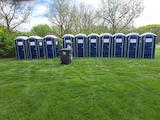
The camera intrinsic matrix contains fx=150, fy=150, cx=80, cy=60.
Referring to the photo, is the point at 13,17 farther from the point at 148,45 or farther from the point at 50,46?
the point at 148,45

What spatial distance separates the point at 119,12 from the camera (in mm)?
17922

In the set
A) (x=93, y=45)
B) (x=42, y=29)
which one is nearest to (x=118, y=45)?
(x=93, y=45)

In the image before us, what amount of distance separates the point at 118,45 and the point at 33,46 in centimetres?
549

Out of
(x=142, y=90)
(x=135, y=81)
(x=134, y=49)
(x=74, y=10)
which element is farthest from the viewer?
(x=74, y=10)

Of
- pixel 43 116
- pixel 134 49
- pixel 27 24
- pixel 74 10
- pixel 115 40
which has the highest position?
pixel 74 10

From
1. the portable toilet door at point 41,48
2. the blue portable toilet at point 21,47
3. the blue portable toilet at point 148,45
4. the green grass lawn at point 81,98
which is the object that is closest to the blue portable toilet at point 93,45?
the blue portable toilet at point 148,45

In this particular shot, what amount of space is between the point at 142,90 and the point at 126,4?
16.0 metres

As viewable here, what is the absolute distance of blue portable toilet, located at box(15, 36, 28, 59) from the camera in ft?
31.1

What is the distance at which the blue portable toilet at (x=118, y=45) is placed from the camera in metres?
9.53

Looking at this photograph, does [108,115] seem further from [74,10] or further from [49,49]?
[74,10]

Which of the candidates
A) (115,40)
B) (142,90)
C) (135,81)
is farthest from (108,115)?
(115,40)

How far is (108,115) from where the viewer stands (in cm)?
277

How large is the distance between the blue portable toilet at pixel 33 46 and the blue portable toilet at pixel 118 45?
4.89m

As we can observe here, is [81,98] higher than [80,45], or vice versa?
[80,45]
